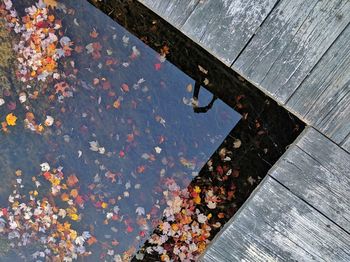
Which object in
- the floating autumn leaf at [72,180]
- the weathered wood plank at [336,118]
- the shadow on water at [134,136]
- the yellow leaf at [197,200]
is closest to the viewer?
the weathered wood plank at [336,118]

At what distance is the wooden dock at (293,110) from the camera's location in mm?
2707

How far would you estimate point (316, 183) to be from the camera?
280 cm

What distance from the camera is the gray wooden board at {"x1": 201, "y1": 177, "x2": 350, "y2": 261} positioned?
281 cm

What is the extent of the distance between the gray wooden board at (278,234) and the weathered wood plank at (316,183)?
46 millimetres

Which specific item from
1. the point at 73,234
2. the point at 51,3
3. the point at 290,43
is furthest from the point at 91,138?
the point at 290,43

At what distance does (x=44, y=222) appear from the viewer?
4.03 metres

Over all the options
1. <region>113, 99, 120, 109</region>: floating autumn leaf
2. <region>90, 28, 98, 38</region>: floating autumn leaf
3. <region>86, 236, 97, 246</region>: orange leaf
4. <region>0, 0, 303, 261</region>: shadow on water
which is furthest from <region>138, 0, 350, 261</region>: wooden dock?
<region>86, 236, 97, 246</region>: orange leaf

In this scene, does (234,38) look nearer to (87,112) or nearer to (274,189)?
(274,189)

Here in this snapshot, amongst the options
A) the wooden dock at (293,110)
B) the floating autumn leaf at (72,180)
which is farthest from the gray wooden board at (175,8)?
the floating autumn leaf at (72,180)

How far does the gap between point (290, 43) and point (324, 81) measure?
32 centimetres

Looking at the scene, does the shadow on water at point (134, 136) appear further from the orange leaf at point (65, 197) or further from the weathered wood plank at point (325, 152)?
the weathered wood plank at point (325, 152)

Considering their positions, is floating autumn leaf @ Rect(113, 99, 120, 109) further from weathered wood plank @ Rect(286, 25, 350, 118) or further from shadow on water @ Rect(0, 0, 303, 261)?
weathered wood plank @ Rect(286, 25, 350, 118)

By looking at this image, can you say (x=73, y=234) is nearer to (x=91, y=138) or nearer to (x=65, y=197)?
(x=65, y=197)

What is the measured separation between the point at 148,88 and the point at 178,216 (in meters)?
1.16
